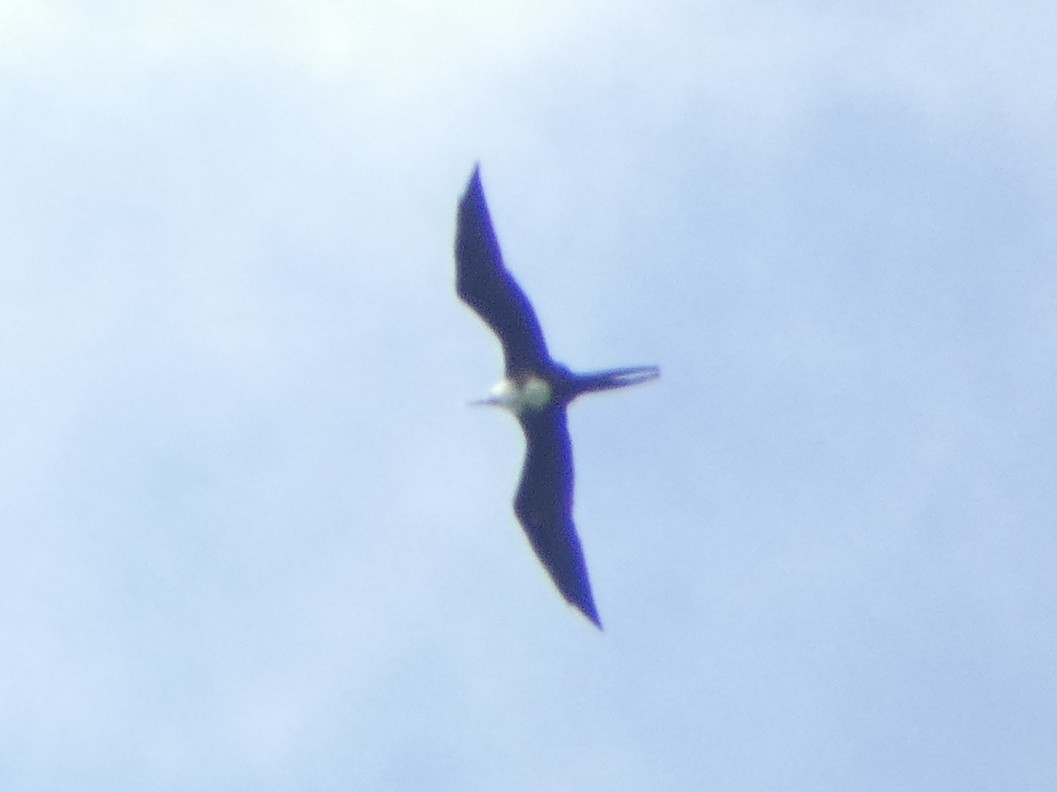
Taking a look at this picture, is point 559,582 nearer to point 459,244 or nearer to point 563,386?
point 563,386

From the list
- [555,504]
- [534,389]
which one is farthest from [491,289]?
[555,504]

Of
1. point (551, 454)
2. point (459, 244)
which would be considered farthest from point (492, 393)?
point (459, 244)

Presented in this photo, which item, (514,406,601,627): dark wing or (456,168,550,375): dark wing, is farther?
(514,406,601,627): dark wing

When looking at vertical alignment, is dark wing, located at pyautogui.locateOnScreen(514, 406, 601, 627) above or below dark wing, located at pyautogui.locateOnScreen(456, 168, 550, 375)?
below

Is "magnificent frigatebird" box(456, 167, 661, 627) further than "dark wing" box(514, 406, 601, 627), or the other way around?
"dark wing" box(514, 406, 601, 627)
